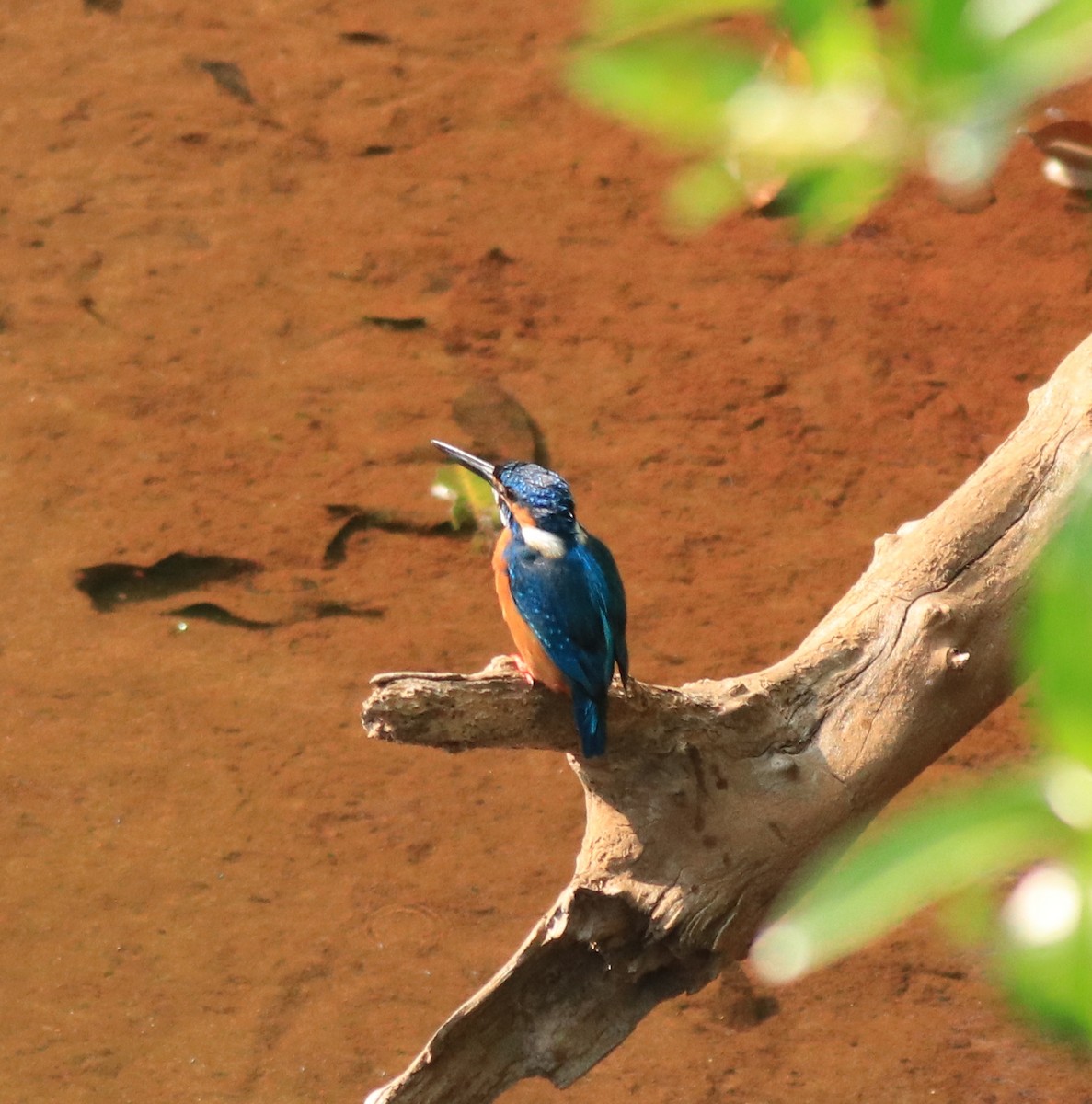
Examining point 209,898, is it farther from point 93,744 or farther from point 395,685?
point 395,685

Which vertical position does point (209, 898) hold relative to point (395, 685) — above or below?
below

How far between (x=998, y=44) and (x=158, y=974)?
357cm

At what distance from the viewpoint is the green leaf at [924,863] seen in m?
0.46

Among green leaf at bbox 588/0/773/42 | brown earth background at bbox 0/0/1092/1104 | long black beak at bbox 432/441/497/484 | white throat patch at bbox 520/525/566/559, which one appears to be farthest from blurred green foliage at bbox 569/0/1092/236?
brown earth background at bbox 0/0/1092/1104

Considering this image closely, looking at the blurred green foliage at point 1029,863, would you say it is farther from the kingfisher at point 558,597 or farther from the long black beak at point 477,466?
the long black beak at point 477,466

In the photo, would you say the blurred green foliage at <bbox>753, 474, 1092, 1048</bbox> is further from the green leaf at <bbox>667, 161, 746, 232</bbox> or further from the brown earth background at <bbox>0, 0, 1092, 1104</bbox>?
the brown earth background at <bbox>0, 0, 1092, 1104</bbox>

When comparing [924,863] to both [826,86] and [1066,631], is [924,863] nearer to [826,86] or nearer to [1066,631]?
[1066,631]

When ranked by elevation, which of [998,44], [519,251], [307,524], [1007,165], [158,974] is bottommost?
[158,974]

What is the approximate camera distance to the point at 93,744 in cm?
407

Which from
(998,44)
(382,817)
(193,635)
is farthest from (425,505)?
(998,44)

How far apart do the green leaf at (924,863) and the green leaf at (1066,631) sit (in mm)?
37

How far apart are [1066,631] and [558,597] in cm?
211

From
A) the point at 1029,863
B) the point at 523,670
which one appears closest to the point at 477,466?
the point at 523,670

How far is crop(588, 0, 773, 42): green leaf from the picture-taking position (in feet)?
1.69
